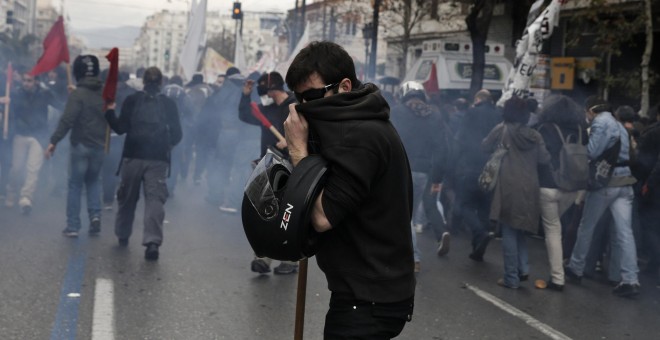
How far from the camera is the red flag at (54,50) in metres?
13.1

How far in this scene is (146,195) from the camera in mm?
9391

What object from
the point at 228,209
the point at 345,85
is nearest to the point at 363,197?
the point at 345,85

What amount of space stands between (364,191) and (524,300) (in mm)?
5249

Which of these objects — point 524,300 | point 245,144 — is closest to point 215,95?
point 245,144

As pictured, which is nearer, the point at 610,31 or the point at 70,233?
the point at 70,233

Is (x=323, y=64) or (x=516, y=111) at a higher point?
(x=323, y=64)

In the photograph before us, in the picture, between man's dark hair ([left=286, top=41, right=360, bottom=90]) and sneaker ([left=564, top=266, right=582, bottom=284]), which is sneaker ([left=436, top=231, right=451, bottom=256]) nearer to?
sneaker ([left=564, top=266, right=582, bottom=284])

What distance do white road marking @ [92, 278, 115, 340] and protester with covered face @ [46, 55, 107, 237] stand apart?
2641mm

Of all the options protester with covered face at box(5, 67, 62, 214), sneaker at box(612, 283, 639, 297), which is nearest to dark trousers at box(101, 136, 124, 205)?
protester with covered face at box(5, 67, 62, 214)

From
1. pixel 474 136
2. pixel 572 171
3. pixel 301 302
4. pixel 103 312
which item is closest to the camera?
pixel 301 302

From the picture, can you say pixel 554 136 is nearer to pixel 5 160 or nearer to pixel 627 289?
pixel 627 289

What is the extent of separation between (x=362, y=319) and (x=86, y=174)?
7711 mm

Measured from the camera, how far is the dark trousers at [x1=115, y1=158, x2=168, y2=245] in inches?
361

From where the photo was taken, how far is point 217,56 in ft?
78.1
